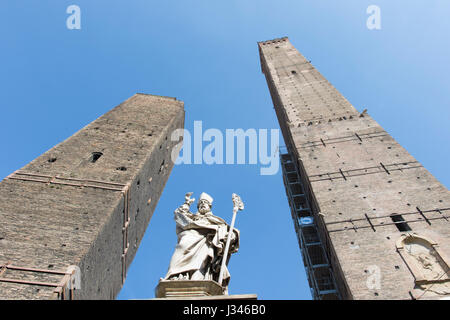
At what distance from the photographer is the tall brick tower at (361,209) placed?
1052 centimetres

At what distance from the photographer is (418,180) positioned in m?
14.0

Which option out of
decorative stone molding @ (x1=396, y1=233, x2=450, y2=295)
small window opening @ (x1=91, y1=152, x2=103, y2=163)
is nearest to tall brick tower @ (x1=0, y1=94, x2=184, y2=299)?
small window opening @ (x1=91, y1=152, x2=103, y2=163)

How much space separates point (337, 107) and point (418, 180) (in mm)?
8078

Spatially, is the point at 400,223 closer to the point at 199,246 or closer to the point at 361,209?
the point at 361,209

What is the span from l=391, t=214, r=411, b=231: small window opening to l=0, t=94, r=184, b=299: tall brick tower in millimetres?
8446

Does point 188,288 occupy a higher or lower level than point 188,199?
lower

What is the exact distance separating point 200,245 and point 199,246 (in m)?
0.03

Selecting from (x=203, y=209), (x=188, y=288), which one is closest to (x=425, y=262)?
(x=203, y=209)

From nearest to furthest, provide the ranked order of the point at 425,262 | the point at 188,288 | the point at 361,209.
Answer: the point at 188,288 < the point at 425,262 < the point at 361,209

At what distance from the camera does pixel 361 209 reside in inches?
520

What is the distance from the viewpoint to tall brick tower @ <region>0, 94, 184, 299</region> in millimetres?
8492

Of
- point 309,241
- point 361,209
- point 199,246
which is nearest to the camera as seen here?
point 199,246

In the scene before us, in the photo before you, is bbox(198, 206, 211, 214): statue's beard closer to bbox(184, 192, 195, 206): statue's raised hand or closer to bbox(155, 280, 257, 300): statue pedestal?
bbox(184, 192, 195, 206): statue's raised hand

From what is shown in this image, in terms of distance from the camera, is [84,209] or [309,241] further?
[309,241]
